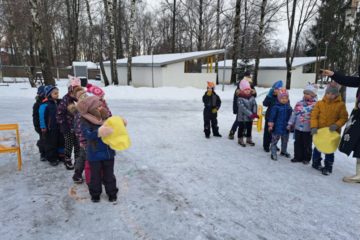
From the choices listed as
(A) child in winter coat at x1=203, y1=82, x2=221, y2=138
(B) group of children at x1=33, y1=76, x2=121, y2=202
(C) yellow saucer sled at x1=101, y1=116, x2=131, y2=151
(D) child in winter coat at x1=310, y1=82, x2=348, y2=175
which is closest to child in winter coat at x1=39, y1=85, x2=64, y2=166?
(B) group of children at x1=33, y1=76, x2=121, y2=202

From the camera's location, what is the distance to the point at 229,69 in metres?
33.8

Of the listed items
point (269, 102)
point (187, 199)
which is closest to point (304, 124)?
point (269, 102)

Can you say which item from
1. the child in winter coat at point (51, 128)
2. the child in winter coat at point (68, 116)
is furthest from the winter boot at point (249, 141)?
the child in winter coat at point (51, 128)

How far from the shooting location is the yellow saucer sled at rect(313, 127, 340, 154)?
15.5 ft

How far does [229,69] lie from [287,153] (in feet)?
94.5

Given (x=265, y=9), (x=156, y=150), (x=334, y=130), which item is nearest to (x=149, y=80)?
(x=265, y=9)

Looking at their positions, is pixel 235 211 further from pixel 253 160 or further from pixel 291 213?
pixel 253 160

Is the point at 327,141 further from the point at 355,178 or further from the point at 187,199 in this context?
the point at 187,199

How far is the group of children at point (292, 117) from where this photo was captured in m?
4.86

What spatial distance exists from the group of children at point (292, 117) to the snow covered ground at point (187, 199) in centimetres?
35

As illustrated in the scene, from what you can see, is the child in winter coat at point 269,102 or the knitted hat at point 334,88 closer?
the knitted hat at point 334,88

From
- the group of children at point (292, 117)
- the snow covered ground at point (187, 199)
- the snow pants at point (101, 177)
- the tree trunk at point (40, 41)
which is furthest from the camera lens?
→ the tree trunk at point (40, 41)

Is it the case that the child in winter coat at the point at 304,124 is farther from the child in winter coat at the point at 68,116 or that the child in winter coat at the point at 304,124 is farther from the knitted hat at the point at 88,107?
the child in winter coat at the point at 68,116

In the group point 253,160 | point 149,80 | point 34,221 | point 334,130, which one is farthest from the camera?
point 149,80
